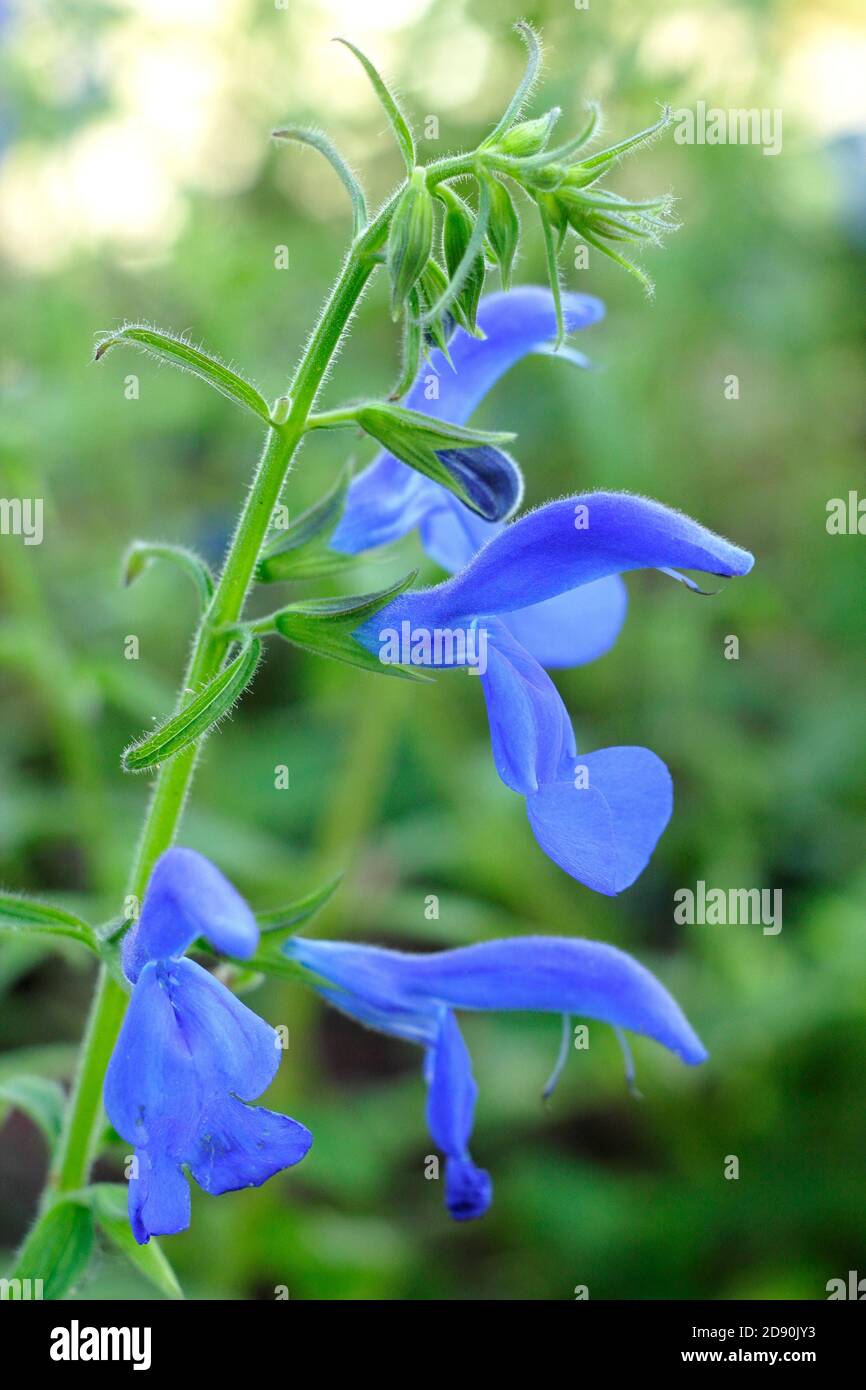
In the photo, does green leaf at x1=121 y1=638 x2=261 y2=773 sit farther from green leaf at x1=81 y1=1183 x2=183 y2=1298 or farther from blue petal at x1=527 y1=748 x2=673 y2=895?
green leaf at x1=81 y1=1183 x2=183 y2=1298

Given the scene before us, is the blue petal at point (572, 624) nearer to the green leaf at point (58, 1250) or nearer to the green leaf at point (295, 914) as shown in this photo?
the green leaf at point (295, 914)

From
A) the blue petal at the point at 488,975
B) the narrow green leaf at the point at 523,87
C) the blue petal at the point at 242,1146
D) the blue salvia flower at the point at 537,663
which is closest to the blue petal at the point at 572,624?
the blue salvia flower at the point at 537,663

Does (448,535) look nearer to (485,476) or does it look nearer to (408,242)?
(485,476)

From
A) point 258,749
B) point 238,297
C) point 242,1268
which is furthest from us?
point 258,749

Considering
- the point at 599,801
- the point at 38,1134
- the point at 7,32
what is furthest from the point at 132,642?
the point at 7,32
